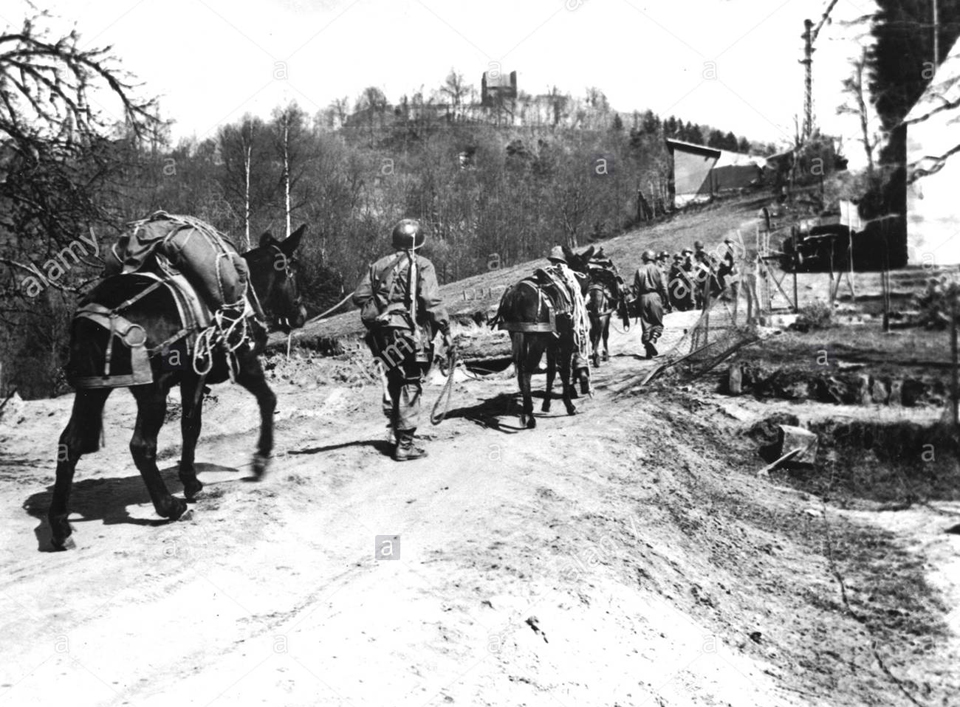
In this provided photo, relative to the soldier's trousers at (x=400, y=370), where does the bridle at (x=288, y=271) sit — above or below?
above

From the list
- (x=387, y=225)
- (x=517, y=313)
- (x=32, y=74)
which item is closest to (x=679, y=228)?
(x=387, y=225)

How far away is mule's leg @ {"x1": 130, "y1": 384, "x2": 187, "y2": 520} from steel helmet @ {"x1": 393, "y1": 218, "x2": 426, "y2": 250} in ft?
9.84

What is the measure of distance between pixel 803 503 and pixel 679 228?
26.5 m

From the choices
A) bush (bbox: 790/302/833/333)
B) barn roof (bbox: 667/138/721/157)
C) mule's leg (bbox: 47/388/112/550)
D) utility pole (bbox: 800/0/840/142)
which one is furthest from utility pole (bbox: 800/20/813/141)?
barn roof (bbox: 667/138/721/157)

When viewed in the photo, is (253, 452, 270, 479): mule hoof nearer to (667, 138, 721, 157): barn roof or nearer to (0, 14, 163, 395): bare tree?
(0, 14, 163, 395): bare tree

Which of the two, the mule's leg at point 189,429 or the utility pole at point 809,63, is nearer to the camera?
the mule's leg at point 189,429

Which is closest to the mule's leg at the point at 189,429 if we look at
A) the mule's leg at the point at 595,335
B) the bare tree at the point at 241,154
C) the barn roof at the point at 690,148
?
the mule's leg at the point at 595,335

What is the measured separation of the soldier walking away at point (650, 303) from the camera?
1584cm

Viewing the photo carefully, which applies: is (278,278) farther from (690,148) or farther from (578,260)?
(690,148)

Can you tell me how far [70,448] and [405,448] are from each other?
3370 millimetres

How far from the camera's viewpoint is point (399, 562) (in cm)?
615

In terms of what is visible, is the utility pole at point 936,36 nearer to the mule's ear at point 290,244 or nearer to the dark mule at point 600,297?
the dark mule at point 600,297

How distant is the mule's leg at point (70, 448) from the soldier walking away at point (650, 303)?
10.9 m

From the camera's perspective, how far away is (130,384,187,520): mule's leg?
6.64 m
